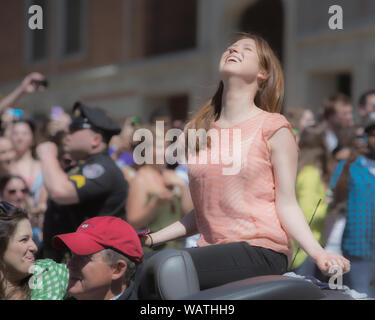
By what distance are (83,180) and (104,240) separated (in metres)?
1.43

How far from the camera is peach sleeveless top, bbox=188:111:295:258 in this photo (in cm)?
249

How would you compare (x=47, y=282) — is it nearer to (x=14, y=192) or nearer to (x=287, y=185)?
(x=287, y=185)

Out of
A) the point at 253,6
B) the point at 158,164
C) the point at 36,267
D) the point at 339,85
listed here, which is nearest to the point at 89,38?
the point at 253,6

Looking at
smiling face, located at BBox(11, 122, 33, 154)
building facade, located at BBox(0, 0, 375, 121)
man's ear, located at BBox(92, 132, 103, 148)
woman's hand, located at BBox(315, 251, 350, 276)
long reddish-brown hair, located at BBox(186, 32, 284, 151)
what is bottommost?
woman's hand, located at BBox(315, 251, 350, 276)

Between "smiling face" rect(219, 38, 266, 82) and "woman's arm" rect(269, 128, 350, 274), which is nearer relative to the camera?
"woman's arm" rect(269, 128, 350, 274)

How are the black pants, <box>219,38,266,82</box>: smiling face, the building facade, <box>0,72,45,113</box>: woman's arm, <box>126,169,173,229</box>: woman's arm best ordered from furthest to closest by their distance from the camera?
the building facade < <box>0,72,45,113</box>: woman's arm < <box>126,169,173,229</box>: woman's arm < <box>219,38,266,82</box>: smiling face < the black pants

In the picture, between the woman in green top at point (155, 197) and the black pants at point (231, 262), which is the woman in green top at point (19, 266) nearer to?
the black pants at point (231, 262)

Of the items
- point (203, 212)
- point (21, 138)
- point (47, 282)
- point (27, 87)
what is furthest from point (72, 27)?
point (203, 212)

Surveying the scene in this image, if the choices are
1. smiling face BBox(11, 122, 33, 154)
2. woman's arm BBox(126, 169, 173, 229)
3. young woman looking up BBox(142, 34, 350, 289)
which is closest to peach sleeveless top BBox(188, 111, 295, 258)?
young woman looking up BBox(142, 34, 350, 289)

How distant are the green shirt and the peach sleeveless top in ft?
2.63

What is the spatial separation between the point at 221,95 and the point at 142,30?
1410cm

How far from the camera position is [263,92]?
8.96 feet

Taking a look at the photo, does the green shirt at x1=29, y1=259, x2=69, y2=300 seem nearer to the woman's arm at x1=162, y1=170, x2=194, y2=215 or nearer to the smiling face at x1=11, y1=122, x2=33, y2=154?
the woman's arm at x1=162, y1=170, x2=194, y2=215
